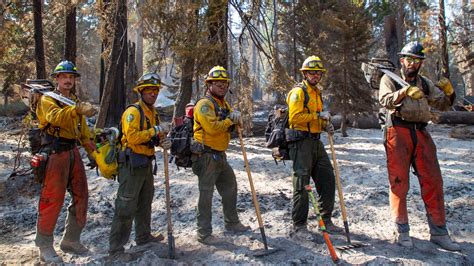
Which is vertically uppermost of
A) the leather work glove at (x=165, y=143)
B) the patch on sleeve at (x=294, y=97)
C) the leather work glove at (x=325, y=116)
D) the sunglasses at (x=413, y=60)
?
the sunglasses at (x=413, y=60)

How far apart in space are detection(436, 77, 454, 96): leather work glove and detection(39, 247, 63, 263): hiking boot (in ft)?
18.2

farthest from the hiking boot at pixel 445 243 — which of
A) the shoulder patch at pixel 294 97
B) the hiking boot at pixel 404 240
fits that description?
the shoulder patch at pixel 294 97

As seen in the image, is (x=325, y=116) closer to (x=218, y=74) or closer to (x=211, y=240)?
(x=218, y=74)

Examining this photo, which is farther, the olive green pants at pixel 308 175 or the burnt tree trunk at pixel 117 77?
the burnt tree trunk at pixel 117 77

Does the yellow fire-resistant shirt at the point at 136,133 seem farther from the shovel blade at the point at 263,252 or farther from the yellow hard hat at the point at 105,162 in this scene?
the shovel blade at the point at 263,252

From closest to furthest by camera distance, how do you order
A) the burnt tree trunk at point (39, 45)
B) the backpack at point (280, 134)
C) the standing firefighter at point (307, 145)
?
the standing firefighter at point (307, 145)
the backpack at point (280, 134)
the burnt tree trunk at point (39, 45)

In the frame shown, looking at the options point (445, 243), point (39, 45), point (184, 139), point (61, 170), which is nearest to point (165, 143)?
point (184, 139)

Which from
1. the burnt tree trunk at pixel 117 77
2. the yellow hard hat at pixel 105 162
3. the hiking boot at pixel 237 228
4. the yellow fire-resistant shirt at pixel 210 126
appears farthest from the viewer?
the burnt tree trunk at pixel 117 77

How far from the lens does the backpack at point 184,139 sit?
222 inches

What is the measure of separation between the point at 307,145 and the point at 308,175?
0.43 meters

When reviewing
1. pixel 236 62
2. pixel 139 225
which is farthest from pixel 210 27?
pixel 139 225

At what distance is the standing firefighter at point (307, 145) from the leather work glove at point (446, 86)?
5.09 ft

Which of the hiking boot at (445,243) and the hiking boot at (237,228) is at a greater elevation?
the hiking boot at (445,243)

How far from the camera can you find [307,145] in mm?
5645
